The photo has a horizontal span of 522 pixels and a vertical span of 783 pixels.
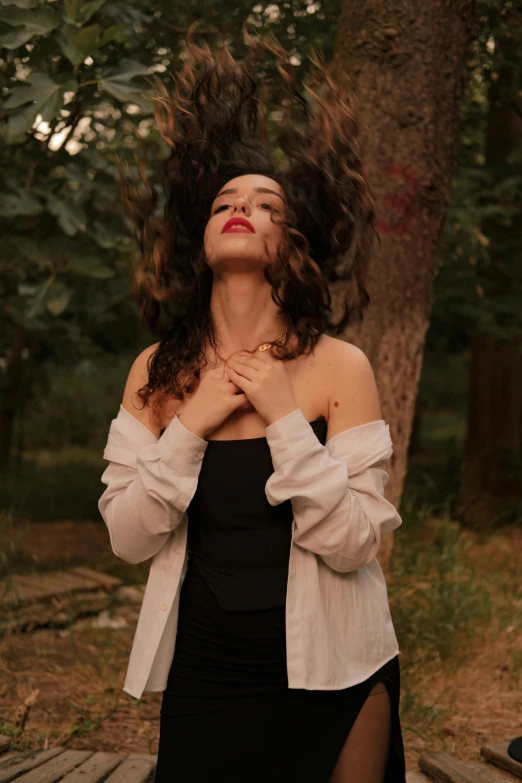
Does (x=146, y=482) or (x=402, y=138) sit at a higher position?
(x=402, y=138)

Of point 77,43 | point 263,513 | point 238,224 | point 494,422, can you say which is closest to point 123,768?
point 263,513

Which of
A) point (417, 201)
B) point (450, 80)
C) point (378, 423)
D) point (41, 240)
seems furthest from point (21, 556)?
point (378, 423)

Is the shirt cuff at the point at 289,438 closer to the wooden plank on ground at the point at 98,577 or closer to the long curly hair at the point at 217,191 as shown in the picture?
the long curly hair at the point at 217,191

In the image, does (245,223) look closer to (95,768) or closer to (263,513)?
(263,513)

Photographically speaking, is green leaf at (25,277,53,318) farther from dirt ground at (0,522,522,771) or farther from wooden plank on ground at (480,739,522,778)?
wooden plank on ground at (480,739,522,778)

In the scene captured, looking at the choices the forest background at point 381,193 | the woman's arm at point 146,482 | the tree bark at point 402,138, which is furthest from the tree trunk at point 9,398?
the woman's arm at point 146,482

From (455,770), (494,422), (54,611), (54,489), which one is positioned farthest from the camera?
(54,489)

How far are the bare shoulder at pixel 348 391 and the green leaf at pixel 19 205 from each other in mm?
2174

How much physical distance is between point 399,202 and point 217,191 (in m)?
1.56

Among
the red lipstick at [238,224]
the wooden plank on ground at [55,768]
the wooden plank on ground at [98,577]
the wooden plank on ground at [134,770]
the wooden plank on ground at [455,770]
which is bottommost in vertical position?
the wooden plank on ground at [55,768]

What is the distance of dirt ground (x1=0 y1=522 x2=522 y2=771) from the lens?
3.53m

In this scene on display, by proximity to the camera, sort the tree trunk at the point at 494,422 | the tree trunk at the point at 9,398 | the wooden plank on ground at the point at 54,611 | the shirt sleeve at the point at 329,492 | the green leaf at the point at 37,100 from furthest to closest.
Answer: the tree trunk at the point at 9,398 < the tree trunk at the point at 494,422 < the wooden plank on ground at the point at 54,611 < the green leaf at the point at 37,100 < the shirt sleeve at the point at 329,492

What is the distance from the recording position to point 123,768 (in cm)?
292

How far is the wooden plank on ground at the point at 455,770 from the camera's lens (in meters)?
2.95
